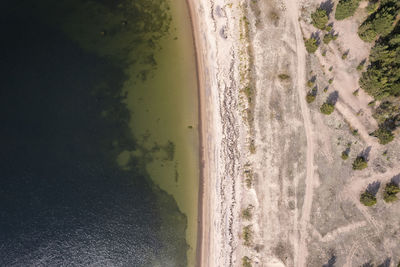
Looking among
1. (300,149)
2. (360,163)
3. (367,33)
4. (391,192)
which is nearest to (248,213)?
(300,149)

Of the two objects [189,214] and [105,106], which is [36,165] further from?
[189,214]

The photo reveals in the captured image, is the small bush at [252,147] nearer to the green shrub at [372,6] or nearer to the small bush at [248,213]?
the small bush at [248,213]

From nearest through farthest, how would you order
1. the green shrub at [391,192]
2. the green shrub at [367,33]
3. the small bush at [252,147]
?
1. the green shrub at [367,33]
2. the green shrub at [391,192]
3. the small bush at [252,147]

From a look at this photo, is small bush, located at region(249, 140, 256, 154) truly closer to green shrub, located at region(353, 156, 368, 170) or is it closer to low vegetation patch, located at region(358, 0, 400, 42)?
green shrub, located at region(353, 156, 368, 170)

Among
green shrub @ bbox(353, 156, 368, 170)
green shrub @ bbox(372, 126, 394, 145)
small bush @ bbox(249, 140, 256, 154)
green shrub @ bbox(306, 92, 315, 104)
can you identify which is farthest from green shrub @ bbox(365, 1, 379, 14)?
small bush @ bbox(249, 140, 256, 154)

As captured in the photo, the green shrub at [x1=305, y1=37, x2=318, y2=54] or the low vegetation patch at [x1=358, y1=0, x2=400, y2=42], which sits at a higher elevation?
the low vegetation patch at [x1=358, y1=0, x2=400, y2=42]

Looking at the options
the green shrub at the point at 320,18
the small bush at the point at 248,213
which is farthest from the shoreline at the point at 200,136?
the green shrub at the point at 320,18

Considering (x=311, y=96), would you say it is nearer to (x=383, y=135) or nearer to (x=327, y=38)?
(x=327, y=38)
